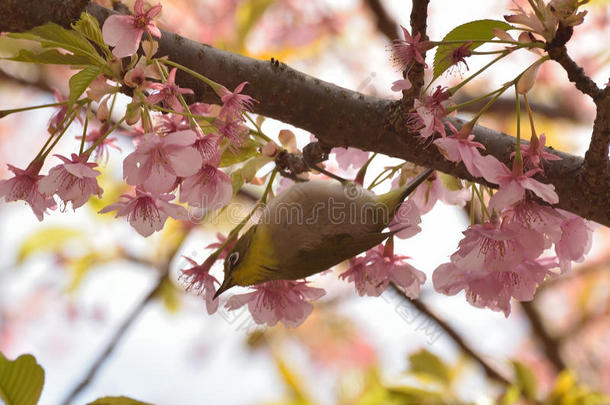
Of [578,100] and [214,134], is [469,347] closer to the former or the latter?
[214,134]

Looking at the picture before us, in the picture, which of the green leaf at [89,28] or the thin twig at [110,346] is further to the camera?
the thin twig at [110,346]

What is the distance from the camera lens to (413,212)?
1035mm

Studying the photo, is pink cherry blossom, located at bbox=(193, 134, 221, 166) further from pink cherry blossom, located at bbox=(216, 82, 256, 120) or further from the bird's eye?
the bird's eye

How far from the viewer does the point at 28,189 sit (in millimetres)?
1061

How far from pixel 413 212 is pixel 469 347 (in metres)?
1.45

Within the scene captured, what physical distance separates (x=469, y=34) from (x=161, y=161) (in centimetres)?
Result: 51

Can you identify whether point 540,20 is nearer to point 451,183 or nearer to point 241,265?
point 451,183

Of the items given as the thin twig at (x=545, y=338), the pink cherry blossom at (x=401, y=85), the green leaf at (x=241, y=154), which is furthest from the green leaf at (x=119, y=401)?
the thin twig at (x=545, y=338)

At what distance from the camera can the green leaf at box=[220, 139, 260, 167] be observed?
3.63 feet

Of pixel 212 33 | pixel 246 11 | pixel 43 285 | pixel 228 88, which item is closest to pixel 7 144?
pixel 43 285

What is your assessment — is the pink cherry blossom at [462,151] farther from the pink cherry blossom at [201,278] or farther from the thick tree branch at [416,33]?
the pink cherry blossom at [201,278]

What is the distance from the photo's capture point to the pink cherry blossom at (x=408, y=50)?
922 mm

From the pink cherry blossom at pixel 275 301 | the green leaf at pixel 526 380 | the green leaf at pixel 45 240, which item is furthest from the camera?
the green leaf at pixel 45 240

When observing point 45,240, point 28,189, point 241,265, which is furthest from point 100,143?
point 45,240
